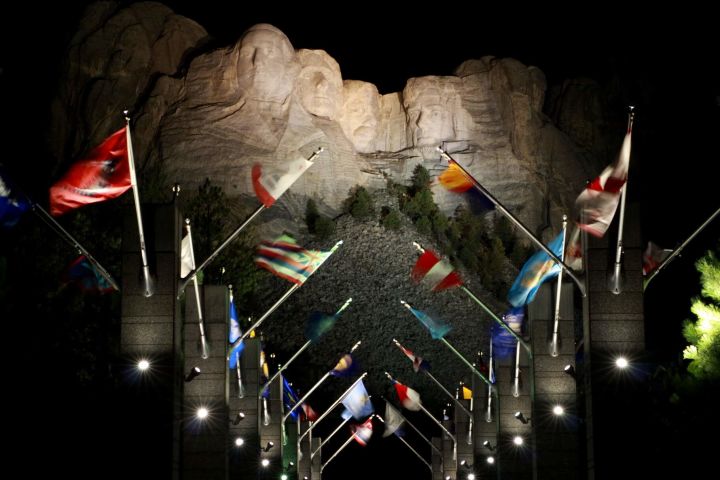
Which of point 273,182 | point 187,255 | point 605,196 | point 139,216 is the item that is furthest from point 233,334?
point 605,196

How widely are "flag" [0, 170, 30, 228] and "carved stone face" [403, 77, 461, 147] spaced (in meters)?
84.5

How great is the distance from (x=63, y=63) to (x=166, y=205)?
77.2 metres

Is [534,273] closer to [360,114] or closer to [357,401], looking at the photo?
[357,401]

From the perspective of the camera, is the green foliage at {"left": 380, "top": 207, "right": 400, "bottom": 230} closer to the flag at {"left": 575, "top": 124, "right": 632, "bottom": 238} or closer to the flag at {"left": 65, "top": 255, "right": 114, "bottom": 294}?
the flag at {"left": 65, "top": 255, "right": 114, "bottom": 294}

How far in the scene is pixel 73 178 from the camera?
88.8 ft

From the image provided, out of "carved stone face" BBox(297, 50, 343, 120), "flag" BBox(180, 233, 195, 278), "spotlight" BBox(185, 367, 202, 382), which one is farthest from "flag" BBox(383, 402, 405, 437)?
"carved stone face" BBox(297, 50, 343, 120)

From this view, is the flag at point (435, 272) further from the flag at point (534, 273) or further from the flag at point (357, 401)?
the flag at point (357, 401)

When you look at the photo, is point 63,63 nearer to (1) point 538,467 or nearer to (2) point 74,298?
(2) point 74,298

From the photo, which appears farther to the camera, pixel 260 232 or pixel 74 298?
pixel 260 232

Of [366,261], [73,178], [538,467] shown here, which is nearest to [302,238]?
[366,261]

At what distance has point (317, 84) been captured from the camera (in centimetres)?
10669

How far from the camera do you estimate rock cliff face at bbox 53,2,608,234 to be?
10019cm

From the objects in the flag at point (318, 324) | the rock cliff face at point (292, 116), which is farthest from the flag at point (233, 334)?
the rock cliff face at point (292, 116)

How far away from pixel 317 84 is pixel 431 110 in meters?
10.4
